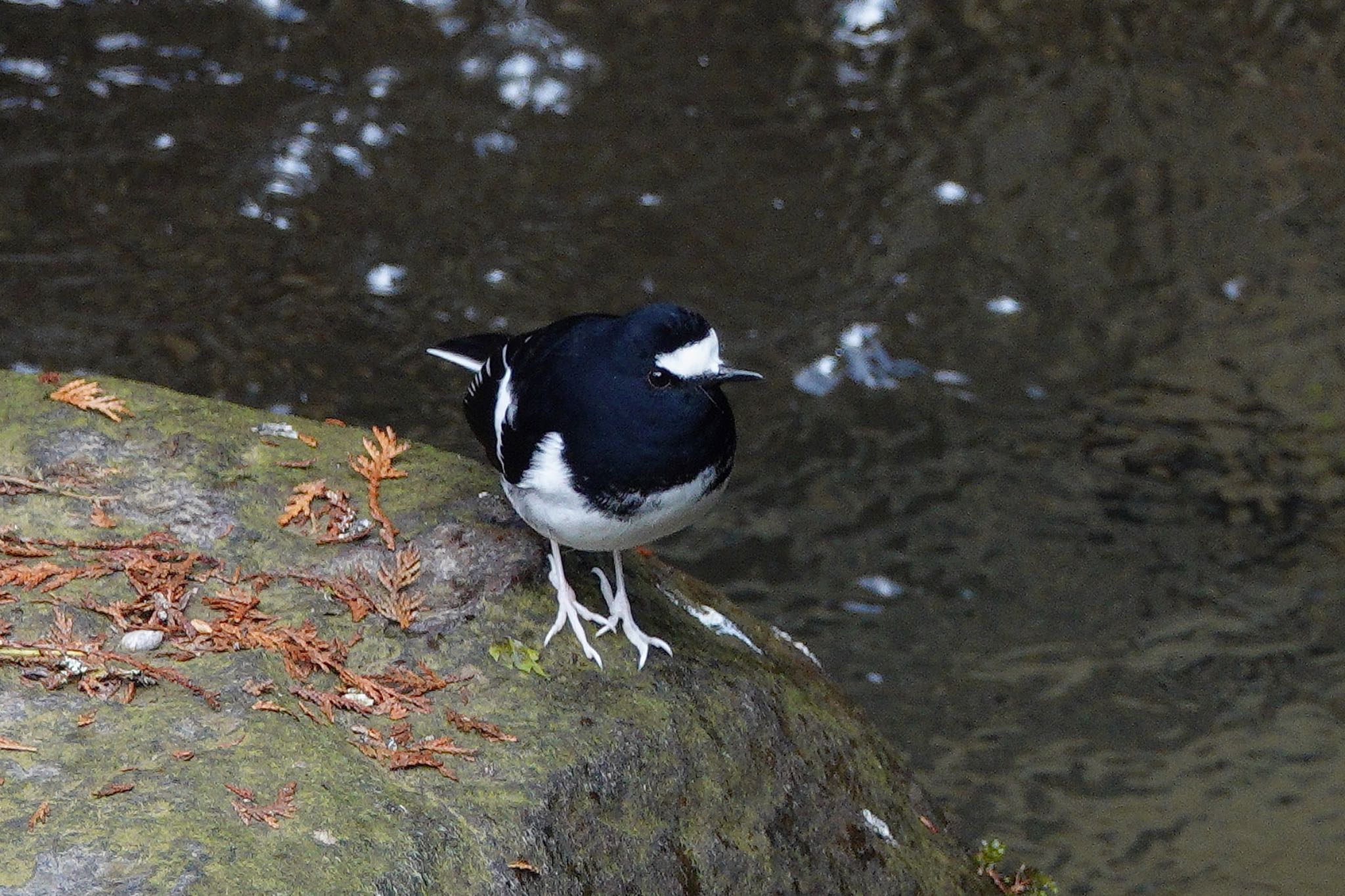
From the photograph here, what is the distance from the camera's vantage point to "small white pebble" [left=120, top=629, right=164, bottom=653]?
3.12 metres

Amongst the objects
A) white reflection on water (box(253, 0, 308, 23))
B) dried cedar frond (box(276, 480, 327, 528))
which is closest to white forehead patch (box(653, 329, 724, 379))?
dried cedar frond (box(276, 480, 327, 528))

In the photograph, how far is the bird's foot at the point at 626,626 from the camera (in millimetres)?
3717

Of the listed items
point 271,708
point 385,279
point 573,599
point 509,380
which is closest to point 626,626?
point 573,599

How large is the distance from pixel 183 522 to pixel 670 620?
4.46ft

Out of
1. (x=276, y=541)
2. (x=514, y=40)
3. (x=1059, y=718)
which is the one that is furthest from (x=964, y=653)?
(x=514, y=40)

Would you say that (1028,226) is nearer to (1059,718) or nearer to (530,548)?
(1059,718)

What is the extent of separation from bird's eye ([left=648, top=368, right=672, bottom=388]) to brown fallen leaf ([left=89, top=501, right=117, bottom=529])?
4.63ft

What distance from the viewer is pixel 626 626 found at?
3.76m

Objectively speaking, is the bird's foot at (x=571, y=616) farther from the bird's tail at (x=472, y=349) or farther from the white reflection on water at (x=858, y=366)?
the white reflection on water at (x=858, y=366)

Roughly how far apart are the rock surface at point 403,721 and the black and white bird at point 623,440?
27 centimetres

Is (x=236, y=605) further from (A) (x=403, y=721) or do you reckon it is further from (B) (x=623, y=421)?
(B) (x=623, y=421)

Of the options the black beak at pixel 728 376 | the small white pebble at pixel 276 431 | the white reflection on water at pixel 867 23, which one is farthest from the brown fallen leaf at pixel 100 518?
the white reflection on water at pixel 867 23

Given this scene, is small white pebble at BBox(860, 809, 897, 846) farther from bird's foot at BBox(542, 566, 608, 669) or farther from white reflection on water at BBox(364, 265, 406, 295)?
white reflection on water at BBox(364, 265, 406, 295)

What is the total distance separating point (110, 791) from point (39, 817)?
0.42 ft
